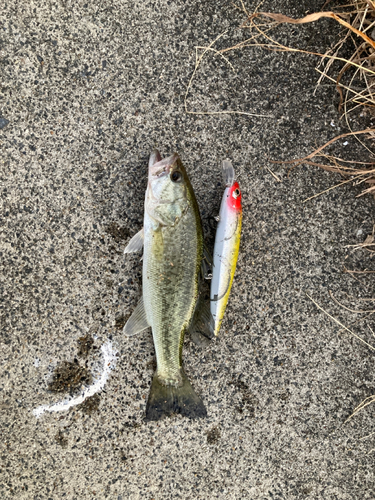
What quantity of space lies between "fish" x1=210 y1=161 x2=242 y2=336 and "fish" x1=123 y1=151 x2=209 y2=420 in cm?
15

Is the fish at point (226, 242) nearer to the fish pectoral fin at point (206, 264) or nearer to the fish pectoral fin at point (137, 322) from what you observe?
the fish pectoral fin at point (206, 264)

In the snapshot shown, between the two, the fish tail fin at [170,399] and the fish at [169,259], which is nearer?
the fish at [169,259]

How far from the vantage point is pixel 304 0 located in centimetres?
280

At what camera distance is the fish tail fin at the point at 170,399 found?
8.91 feet

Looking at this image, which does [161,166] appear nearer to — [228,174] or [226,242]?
[228,174]

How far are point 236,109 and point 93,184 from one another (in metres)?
1.31

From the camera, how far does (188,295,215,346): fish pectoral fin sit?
104 inches

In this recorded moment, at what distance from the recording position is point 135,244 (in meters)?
2.60

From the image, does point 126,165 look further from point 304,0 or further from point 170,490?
point 170,490

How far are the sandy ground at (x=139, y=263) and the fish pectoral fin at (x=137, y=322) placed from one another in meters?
0.14

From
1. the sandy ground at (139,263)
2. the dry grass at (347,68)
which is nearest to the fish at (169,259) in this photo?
the sandy ground at (139,263)

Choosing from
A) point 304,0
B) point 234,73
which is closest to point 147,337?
point 234,73

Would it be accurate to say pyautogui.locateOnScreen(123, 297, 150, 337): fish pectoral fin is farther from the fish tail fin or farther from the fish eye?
the fish eye

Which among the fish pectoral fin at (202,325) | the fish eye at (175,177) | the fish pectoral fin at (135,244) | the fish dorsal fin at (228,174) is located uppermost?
the fish eye at (175,177)
